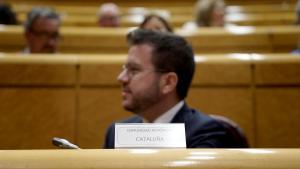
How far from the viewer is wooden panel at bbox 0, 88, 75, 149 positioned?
1.01 m

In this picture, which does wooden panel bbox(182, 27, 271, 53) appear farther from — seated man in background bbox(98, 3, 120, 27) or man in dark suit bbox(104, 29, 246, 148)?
man in dark suit bbox(104, 29, 246, 148)

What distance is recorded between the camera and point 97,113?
1.02m

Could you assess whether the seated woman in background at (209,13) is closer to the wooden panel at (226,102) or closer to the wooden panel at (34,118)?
the wooden panel at (226,102)

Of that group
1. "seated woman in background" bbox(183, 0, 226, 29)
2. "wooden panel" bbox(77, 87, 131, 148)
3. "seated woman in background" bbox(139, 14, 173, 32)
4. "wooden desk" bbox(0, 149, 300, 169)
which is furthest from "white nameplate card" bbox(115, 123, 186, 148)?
"seated woman in background" bbox(183, 0, 226, 29)

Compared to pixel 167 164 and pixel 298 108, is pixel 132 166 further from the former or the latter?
pixel 298 108

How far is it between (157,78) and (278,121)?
34 centimetres

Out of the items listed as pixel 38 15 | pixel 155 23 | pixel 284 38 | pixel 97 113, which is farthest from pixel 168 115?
pixel 284 38

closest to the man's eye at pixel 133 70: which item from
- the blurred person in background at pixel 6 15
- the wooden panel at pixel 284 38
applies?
the wooden panel at pixel 284 38

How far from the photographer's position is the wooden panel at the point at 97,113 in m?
1.02

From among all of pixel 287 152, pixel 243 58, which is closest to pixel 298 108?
pixel 243 58

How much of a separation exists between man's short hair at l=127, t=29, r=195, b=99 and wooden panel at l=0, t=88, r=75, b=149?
279 mm

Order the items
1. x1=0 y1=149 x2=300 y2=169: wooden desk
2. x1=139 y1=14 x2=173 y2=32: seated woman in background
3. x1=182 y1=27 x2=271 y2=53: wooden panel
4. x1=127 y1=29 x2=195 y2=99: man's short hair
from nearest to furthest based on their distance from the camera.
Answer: x1=0 y1=149 x2=300 y2=169: wooden desk → x1=127 y1=29 x2=195 y2=99: man's short hair → x1=139 y1=14 x2=173 y2=32: seated woman in background → x1=182 y1=27 x2=271 y2=53: wooden panel

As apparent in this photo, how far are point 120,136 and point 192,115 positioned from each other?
10.2 inches

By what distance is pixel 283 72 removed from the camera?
3.44ft
